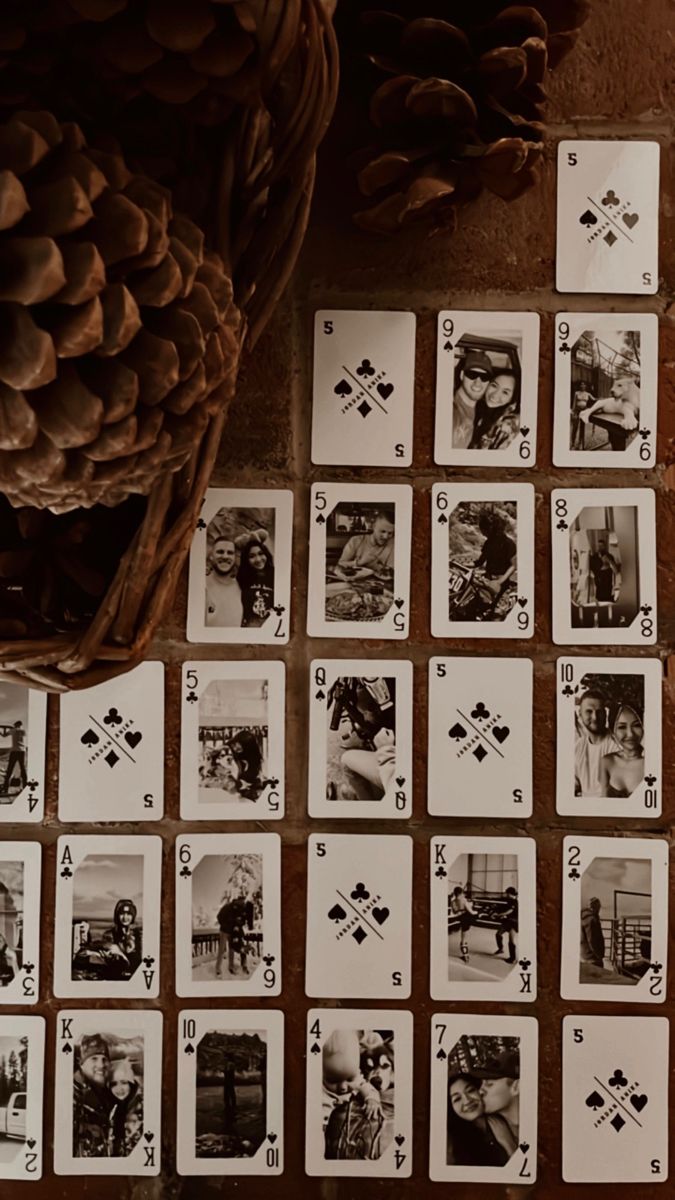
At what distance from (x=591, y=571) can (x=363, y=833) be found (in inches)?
16.9

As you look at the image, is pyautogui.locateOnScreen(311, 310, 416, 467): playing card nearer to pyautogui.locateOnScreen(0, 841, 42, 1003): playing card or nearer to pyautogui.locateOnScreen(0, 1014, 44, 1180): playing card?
pyautogui.locateOnScreen(0, 841, 42, 1003): playing card

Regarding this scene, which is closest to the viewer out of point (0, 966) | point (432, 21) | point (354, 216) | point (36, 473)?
point (36, 473)

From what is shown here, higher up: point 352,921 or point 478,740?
point 478,740

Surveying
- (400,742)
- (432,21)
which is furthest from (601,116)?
(400,742)

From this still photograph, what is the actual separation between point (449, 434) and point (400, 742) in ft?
1.26

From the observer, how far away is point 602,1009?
125cm

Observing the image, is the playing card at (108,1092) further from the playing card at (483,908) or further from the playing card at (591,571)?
the playing card at (591,571)

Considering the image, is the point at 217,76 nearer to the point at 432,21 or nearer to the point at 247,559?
the point at 432,21

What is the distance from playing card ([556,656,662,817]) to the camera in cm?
125

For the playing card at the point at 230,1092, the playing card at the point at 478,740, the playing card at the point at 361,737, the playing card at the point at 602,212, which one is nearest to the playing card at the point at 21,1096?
the playing card at the point at 230,1092

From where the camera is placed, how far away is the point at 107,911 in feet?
4.06

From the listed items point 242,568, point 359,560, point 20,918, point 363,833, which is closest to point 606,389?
point 359,560

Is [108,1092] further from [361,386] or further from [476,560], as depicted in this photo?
[361,386]

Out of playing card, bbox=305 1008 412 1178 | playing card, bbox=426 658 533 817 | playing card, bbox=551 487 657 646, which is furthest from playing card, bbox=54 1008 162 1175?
playing card, bbox=551 487 657 646
